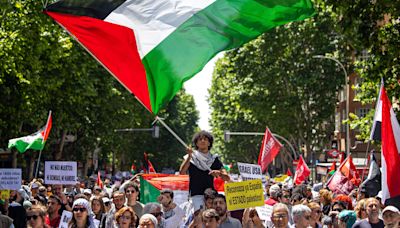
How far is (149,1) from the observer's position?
33.3 ft

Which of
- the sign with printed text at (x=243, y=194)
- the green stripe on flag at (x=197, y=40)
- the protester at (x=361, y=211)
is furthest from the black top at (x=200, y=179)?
the protester at (x=361, y=211)

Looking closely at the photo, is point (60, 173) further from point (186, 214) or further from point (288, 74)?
point (288, 74)

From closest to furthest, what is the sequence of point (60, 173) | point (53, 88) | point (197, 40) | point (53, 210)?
point (197, 40), point (53, 210), point (60, 173), point (53, 88)

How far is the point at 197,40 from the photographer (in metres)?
10.3

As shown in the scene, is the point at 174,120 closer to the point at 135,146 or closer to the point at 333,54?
the point at 135,146

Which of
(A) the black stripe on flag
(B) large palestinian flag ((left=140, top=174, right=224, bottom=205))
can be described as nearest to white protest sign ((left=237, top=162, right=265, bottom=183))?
(B) large palestinian flag ((left=140, top=174, right=224, bottom=205))

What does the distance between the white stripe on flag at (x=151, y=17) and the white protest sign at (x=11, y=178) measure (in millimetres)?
5719

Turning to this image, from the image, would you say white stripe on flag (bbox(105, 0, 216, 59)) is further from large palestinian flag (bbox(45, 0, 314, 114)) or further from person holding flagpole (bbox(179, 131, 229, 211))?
person holding flagpole (bbox(179, 131, 229, 211))

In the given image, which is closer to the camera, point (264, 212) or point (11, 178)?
point (264, 212)

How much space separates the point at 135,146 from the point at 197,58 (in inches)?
2984

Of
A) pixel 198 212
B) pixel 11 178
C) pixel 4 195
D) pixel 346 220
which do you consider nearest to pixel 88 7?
pixel 198 212

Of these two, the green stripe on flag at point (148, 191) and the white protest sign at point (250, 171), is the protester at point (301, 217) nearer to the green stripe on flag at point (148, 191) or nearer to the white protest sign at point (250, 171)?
the white protest sign at point (250, 171)

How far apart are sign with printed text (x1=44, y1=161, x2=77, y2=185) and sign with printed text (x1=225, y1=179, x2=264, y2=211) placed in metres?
5.37

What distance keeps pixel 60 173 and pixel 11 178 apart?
0.89 meters
